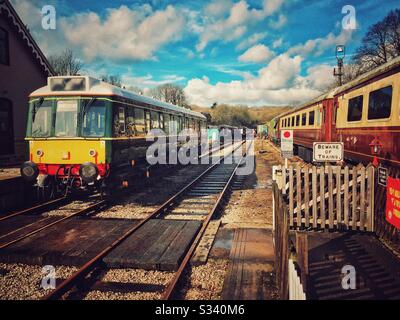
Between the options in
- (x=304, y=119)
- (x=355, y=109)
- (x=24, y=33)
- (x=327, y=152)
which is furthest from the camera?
(x=304, y=119)

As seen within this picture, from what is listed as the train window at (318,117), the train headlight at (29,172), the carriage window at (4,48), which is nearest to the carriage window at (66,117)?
the train headlight at (29,172)

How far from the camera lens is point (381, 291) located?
173 inches

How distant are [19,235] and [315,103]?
13.7m

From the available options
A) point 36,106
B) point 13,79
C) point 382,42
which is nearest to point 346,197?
point 36,106

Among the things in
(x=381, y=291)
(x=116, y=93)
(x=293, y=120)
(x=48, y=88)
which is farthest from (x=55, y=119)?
(x=293, y=120)

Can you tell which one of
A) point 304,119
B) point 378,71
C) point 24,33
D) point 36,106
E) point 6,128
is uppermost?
point 24,33

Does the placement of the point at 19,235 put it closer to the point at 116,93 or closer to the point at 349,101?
the point at 116,93

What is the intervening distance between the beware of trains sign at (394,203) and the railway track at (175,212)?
3.44m

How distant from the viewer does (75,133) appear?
9.25m

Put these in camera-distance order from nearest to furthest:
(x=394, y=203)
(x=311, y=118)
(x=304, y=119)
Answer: (x=394, y=203)
(x=311, y=118)
(x=304, y=119)

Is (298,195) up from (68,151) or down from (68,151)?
down

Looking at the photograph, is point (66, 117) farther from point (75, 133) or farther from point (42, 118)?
point (42, 118)

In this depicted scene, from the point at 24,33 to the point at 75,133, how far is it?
12117 mm

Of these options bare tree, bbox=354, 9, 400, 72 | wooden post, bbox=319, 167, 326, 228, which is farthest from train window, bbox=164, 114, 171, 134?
bare tree, bbox=354, 9, 400, 72
